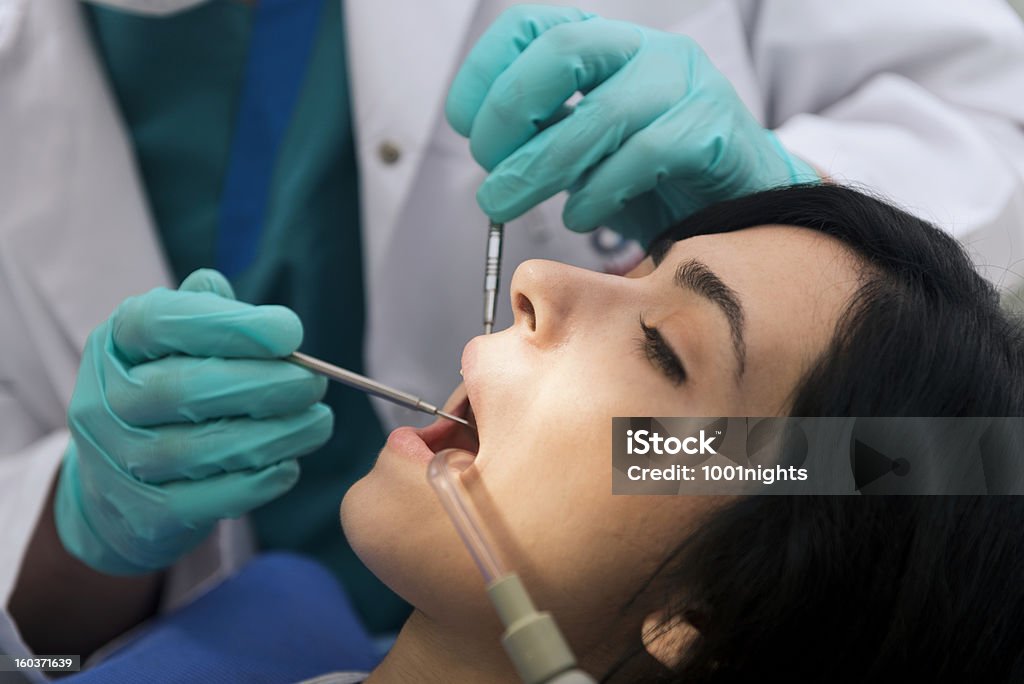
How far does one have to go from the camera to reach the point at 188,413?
0.97 metres

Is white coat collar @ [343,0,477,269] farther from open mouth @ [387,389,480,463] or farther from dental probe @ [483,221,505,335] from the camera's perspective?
open mouth @ [387,389,480,463]

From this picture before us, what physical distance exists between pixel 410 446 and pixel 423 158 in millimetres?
576

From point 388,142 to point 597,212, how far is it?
1.19 ft

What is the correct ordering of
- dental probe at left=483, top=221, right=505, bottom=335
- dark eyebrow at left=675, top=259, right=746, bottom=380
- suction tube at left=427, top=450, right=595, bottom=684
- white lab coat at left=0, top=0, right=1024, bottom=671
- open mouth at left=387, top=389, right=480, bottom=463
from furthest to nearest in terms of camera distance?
white lab coat at left=0, top=0, right=1024, bottom=671 < dental probe at left=483, top=221, right=505, bottom=335 < open mouth at left=387, top=389, right=480, bottom=463 < dark eyebrow at left=675, top=259, right=746, bottom=380 < suction tube at left=427, top=450, right=595, bottom=684

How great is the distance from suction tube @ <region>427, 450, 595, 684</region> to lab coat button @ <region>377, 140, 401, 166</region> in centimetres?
64

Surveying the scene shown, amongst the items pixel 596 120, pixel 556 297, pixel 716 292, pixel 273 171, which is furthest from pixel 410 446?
pixel 273 171

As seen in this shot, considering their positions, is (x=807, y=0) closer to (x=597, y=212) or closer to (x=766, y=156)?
(x=766, y=156)

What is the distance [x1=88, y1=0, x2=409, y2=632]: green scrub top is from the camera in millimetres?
1271

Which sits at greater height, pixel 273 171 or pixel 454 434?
pixel 273 171

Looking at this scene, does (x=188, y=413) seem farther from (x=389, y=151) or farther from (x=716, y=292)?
(x=716, y=292)

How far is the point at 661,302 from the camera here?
0.79 metres

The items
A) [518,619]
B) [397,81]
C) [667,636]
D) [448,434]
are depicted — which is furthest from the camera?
[397,81]

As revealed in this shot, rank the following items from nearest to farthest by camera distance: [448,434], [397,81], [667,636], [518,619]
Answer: [518,619]
[667,636]
[448,434]
[397,81]

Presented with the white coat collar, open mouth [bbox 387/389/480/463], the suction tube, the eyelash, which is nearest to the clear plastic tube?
the suction tube
